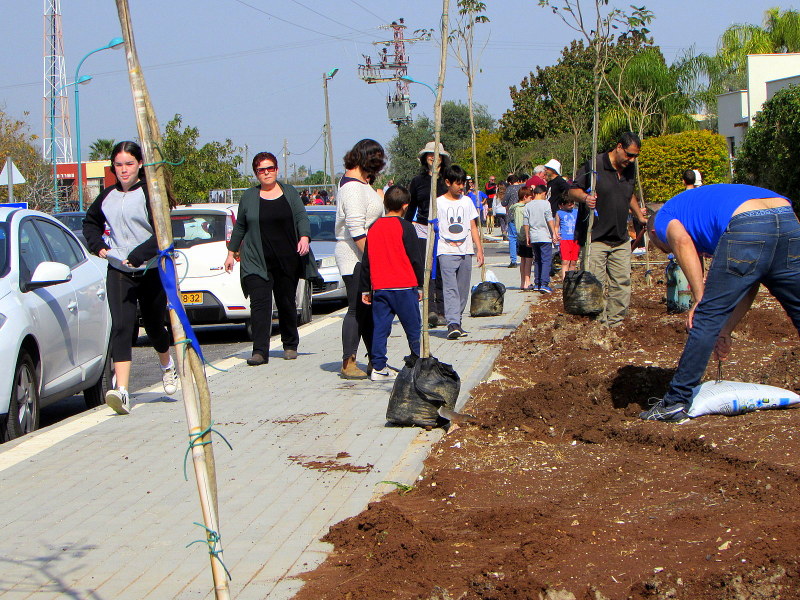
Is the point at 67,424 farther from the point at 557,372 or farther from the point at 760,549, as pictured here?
the point at 760,549

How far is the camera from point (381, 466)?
5.80m

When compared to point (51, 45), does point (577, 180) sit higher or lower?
lower

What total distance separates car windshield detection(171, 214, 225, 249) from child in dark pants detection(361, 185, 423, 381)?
525cm

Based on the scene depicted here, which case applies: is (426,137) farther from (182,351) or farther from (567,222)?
(182,351)

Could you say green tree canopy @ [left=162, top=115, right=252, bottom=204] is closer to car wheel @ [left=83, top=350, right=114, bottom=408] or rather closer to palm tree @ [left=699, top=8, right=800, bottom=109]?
palm tree @ [left=699, top=8, right=800, bottom=109]

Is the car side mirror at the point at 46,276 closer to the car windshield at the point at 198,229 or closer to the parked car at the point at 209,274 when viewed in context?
the parked car at the point at 209,274

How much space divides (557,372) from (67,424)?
410 cm

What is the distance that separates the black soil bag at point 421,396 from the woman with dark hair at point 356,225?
202 centimetres

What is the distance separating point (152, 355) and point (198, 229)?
73.6 inches

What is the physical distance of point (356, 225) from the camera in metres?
8.73

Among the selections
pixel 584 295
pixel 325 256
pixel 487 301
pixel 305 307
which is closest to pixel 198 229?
pixel 305 307

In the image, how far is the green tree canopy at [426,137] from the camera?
67287 mm

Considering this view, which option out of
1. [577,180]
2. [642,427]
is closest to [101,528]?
[642,427]

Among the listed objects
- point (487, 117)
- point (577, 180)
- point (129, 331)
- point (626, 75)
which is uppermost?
point (487, 117)
